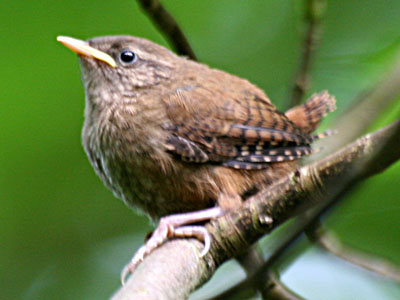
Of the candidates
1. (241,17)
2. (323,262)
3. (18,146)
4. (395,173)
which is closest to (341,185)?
(395,173)

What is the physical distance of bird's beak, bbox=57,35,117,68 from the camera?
332 cm

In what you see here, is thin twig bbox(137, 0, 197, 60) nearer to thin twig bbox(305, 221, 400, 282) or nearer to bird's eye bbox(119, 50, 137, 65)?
bird's eye bbox(119, 50, 137, 65)

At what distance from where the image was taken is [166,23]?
3.24m

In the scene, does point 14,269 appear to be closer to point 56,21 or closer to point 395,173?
point 56,21

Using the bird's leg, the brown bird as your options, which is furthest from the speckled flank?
the bird's leg

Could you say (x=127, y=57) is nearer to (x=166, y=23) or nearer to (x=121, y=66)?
(x=121, y=66)

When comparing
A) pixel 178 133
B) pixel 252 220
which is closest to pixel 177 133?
pixel 178 133

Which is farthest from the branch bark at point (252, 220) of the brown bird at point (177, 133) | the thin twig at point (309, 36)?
the thin twig at point (309, 36)

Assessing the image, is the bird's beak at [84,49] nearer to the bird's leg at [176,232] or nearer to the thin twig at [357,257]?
the bird's leg at [176,232]

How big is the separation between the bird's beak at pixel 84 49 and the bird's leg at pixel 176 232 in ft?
3.41

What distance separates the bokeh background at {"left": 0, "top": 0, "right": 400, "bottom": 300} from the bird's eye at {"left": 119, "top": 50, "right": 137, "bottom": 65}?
185mm

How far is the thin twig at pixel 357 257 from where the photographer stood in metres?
2.61

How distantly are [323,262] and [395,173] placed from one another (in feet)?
3.27

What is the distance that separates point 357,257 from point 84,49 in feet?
5.85
